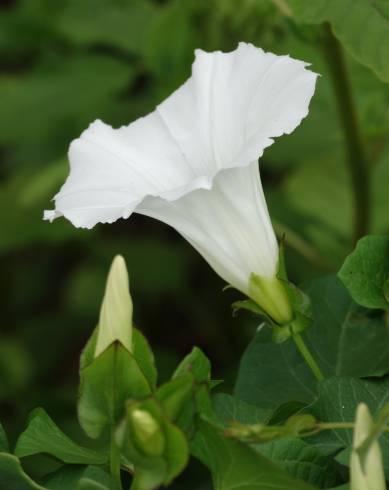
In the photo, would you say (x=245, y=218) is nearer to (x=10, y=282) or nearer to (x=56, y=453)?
(x=56, y=453)

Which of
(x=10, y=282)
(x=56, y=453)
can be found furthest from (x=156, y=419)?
(x=10, y=282)

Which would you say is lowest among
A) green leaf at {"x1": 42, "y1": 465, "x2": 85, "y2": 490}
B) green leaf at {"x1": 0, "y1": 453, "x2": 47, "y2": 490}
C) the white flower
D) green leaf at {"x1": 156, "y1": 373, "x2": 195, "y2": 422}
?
green leaf at {"x1": 42, "y1": 465, "x2": 85, "y2": 490}

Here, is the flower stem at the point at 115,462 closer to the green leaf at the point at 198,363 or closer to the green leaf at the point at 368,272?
the green leaf at the point at 198,363

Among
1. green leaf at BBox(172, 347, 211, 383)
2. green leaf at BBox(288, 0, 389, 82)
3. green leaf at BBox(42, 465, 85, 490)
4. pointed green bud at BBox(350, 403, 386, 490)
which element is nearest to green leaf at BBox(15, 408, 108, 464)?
green leaf at BBox(42, 465, 85, 490)

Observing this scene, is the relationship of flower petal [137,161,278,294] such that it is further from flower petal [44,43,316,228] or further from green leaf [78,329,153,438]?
green leaf [78,329,153,438]

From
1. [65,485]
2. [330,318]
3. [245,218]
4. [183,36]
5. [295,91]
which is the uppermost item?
[183,36]

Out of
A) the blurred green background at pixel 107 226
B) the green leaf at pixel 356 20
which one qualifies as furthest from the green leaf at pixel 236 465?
the blurred green background at pixel 107 226

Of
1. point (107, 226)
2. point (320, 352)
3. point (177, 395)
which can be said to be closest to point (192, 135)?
point (320, 352)

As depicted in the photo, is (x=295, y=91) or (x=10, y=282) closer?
(x=295, y=91)
